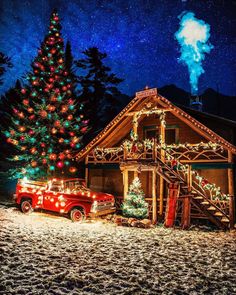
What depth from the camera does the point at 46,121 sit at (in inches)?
832

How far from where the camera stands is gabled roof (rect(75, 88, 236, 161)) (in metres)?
14.3

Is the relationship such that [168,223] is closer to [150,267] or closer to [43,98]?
[150,267]

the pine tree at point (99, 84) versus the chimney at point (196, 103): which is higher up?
the pine tree at point (99, 84)

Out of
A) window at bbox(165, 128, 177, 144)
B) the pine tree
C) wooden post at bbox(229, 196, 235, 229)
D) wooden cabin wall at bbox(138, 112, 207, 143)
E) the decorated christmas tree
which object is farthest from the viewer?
the pine tree

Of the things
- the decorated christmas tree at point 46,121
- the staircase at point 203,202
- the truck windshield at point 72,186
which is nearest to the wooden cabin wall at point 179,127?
the staircase at point 203,202

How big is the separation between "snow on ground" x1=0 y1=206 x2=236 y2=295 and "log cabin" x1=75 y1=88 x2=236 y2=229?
2196 millimetres

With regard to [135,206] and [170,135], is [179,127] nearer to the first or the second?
[170,135]

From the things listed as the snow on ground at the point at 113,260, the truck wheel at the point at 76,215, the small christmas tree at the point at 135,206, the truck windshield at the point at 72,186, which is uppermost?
the truck windshield at the point at 72,186

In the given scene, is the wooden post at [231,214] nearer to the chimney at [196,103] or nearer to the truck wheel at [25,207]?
the chimney at [196,103]

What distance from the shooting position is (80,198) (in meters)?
14.1

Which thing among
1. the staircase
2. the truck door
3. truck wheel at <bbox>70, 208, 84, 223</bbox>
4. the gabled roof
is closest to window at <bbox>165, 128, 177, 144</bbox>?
the gabled roof

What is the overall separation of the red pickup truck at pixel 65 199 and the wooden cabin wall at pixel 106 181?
143 inches

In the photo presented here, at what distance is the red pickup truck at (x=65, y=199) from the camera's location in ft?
45.9

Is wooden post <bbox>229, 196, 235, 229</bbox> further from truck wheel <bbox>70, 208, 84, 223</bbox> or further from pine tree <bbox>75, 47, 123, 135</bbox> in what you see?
pine tree <bbox>75, 47, 123, 135</bbox>
